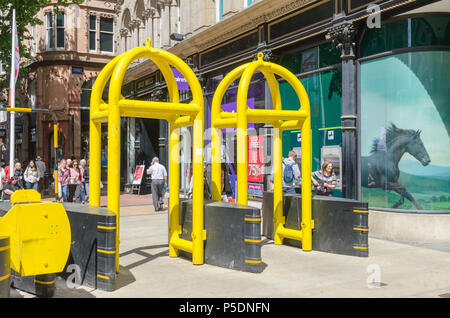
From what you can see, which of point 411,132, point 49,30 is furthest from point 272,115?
point 49,30

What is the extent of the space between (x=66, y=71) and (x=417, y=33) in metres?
25.3

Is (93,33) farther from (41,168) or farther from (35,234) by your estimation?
(35,234)

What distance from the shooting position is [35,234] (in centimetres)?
515

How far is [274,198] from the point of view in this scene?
9.41 m

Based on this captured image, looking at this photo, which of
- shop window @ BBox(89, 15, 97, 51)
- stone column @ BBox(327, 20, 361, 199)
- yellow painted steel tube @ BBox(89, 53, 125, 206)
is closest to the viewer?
yellow painted steel tube @ BBox(89, 53, 125, 206)

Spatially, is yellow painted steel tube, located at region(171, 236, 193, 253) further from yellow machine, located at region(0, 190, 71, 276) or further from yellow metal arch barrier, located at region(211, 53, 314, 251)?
yellow machine, located at region(0, 190, 71, 276)

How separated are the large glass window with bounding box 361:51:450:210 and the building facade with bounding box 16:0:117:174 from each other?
2305cm

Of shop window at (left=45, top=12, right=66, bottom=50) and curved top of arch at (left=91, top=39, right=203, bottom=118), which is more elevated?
shop window at (left=45, top=12, right=66, bottom=50)

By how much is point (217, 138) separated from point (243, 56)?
7.01 m

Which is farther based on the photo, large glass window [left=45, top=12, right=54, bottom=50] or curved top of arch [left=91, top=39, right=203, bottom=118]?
large glass window [left=45, top=12, right=54, bottom=50]

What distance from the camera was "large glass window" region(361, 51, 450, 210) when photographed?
970 centimetres

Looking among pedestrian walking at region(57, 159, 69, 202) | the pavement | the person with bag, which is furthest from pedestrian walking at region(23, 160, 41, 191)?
the person with bag

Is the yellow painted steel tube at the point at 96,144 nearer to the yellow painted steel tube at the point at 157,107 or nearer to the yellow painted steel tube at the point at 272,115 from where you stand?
the yellow painted steel tube at the point at 157,107

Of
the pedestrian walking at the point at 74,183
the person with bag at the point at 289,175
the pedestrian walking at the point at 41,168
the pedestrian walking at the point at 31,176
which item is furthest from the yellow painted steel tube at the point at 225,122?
the pedestrian walking at the point at 41,168
